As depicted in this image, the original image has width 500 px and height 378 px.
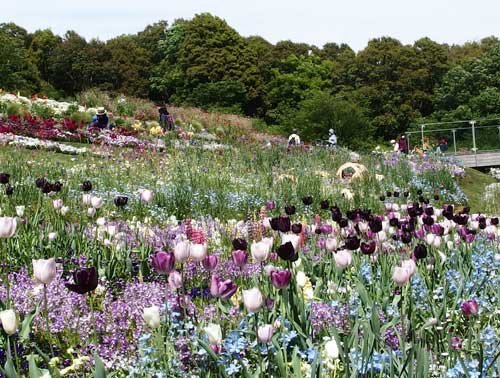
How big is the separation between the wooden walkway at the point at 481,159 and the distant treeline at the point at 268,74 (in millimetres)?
15957

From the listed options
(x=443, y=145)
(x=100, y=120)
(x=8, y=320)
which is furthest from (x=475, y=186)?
(x=8, y=320)

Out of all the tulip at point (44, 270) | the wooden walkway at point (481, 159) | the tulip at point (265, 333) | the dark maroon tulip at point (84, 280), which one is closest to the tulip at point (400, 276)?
the tulip at point (265, 333)

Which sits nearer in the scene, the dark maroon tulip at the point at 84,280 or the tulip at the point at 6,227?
the dark maroon tulip at the point at 84,280

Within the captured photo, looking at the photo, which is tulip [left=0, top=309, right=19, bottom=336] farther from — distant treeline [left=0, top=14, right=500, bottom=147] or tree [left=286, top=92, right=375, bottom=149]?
distant treeline [left=0, top=14, right=500, bottom=147]

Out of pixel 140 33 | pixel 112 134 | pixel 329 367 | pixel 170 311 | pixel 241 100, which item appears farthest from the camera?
pixel 140 33

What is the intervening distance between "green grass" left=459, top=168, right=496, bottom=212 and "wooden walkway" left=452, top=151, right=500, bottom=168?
5703 millimetres

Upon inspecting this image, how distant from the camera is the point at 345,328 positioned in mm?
2420

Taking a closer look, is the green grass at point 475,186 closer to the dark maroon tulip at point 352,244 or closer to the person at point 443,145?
the person at point 443,145

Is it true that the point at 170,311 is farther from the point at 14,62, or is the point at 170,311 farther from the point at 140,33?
the point at 140,33

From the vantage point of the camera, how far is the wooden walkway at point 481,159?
21812 mm

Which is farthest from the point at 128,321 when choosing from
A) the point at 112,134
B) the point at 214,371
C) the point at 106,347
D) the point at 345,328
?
the point at 112,134

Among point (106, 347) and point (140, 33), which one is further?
point (140, 33)

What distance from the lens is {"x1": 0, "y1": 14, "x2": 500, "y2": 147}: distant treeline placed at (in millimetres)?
41250

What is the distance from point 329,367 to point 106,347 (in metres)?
0.89
